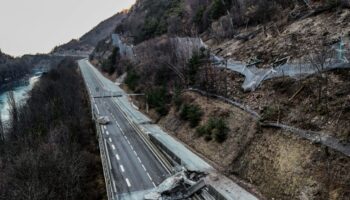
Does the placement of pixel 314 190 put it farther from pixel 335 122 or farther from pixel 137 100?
pixel 137 100

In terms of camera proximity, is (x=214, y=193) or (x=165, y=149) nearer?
(x=214, y=193)

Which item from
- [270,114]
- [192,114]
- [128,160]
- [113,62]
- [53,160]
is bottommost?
[128,160]

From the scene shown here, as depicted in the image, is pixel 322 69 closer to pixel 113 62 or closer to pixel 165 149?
pixel 165 149

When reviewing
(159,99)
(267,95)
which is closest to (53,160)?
(267,95)

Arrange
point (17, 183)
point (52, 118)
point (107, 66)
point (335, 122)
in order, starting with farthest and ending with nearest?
point (107, 66), point (52, 118), point (17, 183), point (335, 122)

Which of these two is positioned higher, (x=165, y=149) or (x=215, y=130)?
(x=215, y=130)

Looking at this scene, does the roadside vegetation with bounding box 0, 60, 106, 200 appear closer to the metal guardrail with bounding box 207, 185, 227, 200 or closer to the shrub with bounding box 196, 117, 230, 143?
the metal guardrail with bounding box 207, 185, 227, 200

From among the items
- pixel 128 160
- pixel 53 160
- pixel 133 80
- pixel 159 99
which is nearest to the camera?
pixel 53 160

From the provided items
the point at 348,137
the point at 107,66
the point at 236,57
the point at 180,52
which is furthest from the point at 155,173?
the point at 107,66
